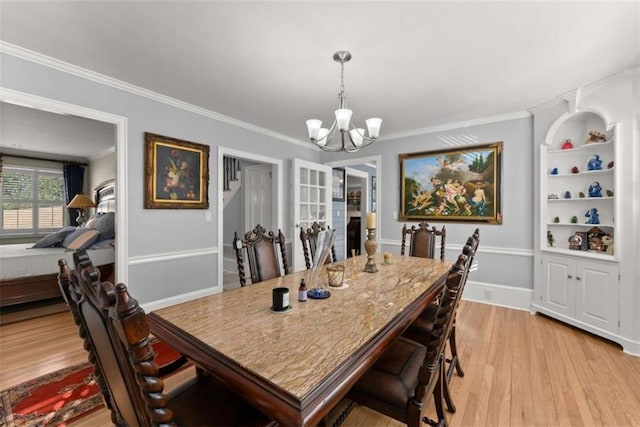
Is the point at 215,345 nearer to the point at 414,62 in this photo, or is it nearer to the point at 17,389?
the point at 17,389

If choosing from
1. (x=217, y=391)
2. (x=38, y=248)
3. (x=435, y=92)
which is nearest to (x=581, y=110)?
(x=435, y=92)

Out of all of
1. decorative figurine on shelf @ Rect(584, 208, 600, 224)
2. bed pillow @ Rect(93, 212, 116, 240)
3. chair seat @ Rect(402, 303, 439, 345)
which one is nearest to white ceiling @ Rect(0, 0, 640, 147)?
decorative figurine on shelf @ Rect(584, 208, 600, 224)

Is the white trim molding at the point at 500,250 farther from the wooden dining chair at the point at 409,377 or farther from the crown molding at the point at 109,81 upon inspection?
the crown molding at the point at 109,81

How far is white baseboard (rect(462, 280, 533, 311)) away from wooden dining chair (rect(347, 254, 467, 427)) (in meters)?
2.93

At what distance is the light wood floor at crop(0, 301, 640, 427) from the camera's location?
5.63 feet

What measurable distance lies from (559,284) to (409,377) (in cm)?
289

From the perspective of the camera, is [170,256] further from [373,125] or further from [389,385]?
[389,385]

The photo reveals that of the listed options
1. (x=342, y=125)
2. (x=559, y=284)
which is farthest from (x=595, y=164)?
(x=342, y=125)

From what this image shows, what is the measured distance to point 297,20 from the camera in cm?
184

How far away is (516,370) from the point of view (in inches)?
86.1

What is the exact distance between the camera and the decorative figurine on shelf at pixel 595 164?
2982 millimetres

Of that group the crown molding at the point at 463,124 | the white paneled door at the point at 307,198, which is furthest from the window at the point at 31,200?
the crown molding at the point at 463,124

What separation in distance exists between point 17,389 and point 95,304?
7.21ft

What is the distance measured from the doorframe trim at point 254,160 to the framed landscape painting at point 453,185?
1.93m
